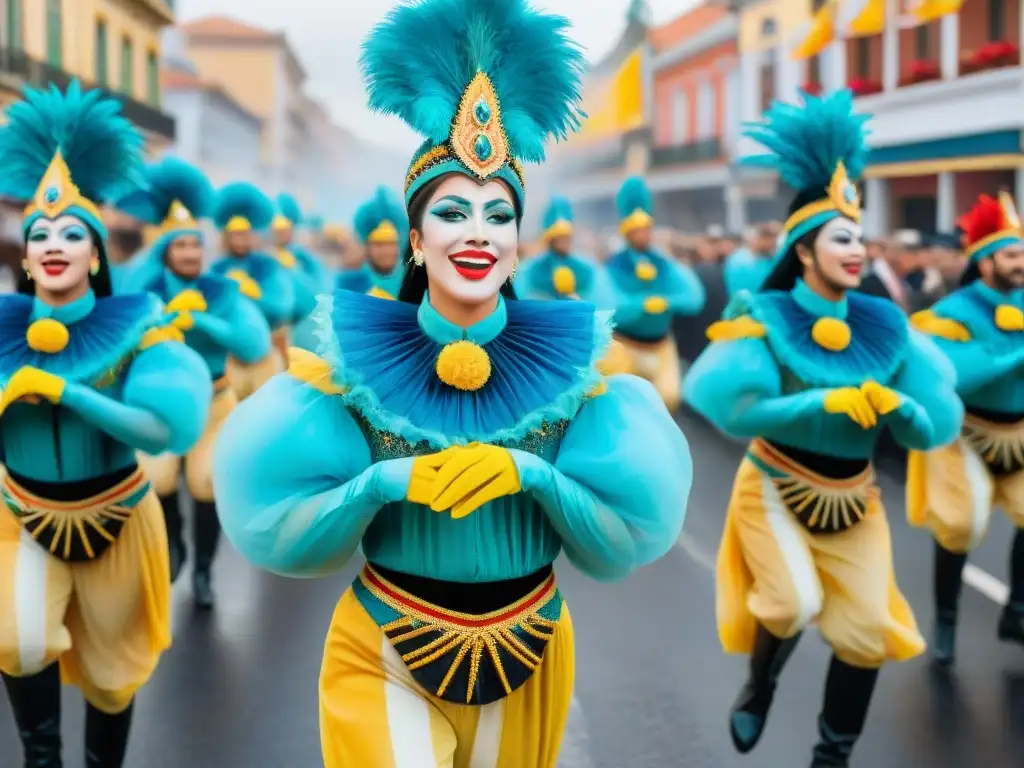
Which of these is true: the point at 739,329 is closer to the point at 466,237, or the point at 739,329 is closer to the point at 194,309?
the point at 466,237

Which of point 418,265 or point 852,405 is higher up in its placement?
point 418,265

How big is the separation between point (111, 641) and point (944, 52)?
19.5m

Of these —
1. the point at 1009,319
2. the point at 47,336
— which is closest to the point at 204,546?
the point at 47,336

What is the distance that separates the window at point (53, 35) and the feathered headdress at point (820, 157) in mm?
19579

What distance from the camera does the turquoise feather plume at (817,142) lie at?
4.62m

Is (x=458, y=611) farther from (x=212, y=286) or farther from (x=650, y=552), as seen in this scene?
(x=212, y=286)

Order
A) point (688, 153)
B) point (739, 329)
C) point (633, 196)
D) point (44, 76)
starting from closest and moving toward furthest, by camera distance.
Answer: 1. point (739, 329)
2. point (633, 196)
3. point (44, 76)
4. point (688, 153)

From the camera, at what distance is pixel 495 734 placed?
2801mm

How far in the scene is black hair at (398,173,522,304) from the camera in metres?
2.79

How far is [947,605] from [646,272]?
5222 millimetres

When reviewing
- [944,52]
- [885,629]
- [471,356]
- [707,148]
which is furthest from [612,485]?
[707,148]

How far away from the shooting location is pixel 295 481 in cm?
262

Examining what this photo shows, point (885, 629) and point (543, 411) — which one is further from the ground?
point (543, 411)

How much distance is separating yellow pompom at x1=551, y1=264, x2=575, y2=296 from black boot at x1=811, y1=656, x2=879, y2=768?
257 inches
